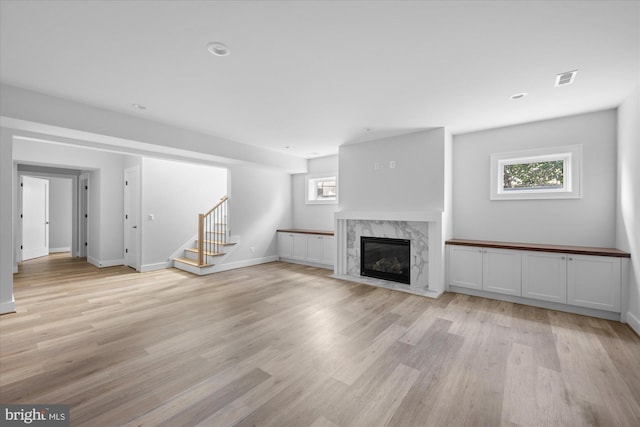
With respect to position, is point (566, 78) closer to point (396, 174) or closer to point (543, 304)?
point (396, 174)

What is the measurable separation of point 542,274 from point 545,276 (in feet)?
0.13

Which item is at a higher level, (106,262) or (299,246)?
(299,246)

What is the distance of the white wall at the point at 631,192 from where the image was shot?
290 cm

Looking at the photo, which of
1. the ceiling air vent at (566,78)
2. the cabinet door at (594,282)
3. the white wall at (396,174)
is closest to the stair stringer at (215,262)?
the white wall at (396,174)

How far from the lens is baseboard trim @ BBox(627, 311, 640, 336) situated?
288 centimetres

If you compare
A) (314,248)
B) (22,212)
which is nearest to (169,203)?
(314,248)

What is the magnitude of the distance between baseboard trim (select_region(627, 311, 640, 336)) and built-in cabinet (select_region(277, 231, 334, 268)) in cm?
444

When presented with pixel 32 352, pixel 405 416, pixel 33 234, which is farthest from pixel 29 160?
pixel 405 416

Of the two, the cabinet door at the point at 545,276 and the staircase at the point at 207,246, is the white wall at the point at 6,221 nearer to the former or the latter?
the staircase at the point at 207,246

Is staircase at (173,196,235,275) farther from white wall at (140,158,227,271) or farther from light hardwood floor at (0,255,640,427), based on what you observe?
light hardwood floor at (0,255,640,427)

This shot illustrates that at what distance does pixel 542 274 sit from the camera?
3615mm

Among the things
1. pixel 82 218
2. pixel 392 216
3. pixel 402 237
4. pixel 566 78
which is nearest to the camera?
pixel 566 78

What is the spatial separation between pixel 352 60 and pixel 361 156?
9.57ft

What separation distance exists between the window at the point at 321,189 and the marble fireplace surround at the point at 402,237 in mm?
1288
